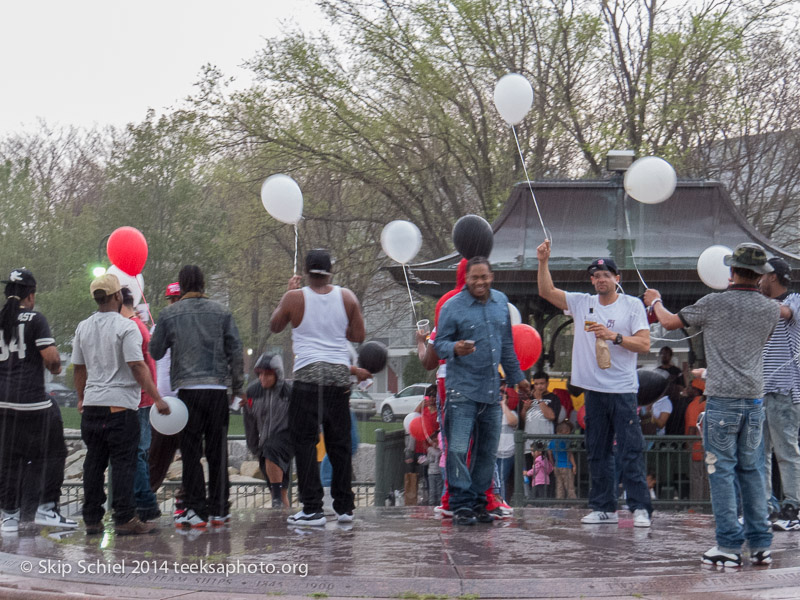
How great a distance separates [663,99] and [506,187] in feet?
12.6

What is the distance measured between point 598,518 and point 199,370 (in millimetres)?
3102

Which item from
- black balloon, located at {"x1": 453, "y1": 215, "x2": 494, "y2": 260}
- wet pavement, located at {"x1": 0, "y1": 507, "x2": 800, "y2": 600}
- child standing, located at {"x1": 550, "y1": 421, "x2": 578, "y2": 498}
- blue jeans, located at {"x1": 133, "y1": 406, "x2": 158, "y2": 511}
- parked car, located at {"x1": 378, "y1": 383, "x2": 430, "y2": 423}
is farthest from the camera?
parked car, located at {"x1": 378, "y1": 383, "x2": 430, "y2": 423}

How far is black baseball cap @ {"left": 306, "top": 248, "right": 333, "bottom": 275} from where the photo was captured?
740cm

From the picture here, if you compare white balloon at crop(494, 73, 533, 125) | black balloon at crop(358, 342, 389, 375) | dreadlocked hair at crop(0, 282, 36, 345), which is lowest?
black balloon at crop(358, 342, 389, 375)

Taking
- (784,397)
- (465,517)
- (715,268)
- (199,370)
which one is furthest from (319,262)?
(715,268)

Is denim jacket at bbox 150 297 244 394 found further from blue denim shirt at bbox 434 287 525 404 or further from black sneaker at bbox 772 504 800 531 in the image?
black sneaker at bbox 772 504 800 531

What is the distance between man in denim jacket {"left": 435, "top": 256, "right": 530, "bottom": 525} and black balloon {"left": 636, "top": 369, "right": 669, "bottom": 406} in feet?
9.75

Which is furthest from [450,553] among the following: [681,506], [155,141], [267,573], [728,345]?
[155,141]

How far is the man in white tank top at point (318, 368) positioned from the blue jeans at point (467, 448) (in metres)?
0.75

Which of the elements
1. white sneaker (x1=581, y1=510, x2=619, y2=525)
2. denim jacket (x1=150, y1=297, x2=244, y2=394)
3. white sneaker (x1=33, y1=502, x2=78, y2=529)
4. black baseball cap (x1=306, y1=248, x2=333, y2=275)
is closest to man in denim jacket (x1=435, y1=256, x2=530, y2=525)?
white sneaker (x1=581, y1=510, x2=619, y2=525)

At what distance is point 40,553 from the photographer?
645 centimetres

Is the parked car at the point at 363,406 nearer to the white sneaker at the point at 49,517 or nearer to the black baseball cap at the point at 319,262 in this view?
the white sneaker at the point at 49,517

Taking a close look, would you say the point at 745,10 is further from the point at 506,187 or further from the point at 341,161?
the point at 341,161

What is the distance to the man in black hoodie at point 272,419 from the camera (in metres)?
10.6
